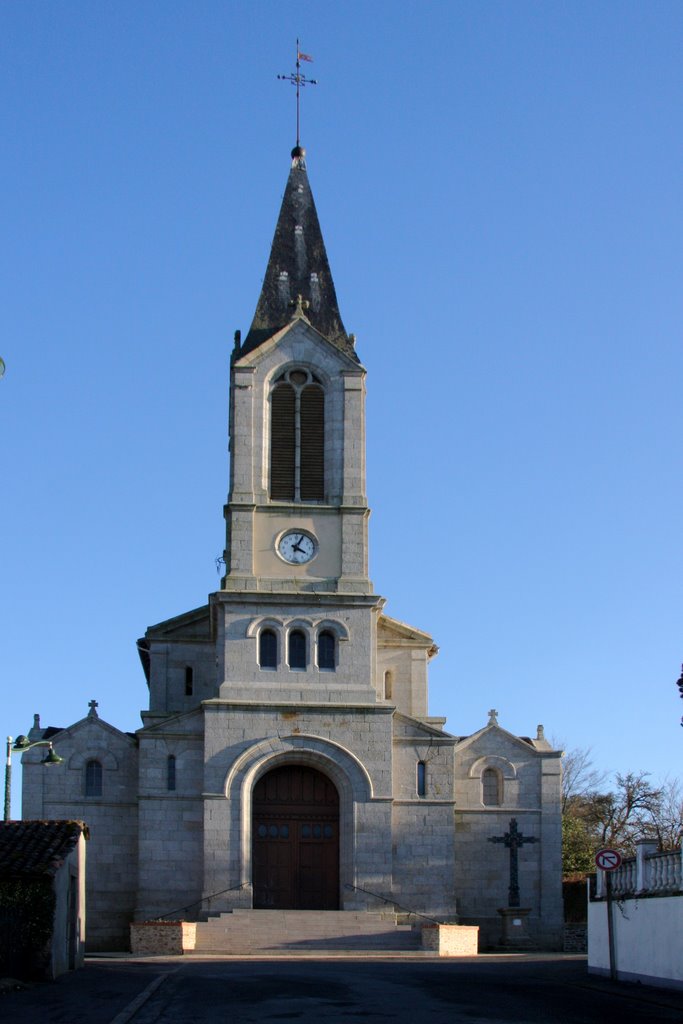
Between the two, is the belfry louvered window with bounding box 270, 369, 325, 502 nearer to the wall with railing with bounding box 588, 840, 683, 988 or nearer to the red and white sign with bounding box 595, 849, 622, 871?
the wall with railing with bounding box 588, 840, 683, 988

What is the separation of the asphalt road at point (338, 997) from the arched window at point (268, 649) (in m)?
13.0

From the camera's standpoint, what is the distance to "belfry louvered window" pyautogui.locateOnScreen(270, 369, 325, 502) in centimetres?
4641

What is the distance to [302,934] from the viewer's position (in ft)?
135

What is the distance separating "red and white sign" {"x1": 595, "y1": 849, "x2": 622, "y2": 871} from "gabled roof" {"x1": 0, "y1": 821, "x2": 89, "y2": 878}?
9.99m

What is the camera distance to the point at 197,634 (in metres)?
50.1

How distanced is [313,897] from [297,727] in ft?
15.9

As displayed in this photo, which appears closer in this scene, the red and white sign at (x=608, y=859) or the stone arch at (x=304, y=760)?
the red and white sign at (x=608, y=859)

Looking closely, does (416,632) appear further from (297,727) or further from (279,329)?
(279,329)

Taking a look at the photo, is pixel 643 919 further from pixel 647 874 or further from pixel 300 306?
pixel 300 306

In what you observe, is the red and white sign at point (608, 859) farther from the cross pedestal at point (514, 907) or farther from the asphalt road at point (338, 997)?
the cross pedestal at point (514, 907)

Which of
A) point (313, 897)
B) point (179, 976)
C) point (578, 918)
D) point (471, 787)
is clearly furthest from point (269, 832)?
point (179, 976)

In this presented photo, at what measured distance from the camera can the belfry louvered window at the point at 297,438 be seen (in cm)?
4641

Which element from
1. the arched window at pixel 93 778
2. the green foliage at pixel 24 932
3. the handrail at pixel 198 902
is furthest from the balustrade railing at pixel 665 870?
the arched window at pixel 93 778

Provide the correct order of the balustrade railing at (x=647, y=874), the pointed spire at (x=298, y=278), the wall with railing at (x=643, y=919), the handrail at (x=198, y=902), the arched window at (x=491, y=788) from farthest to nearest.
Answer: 1. the pointed spire at (x=298, y=278)
2. the arched window at (x=491, y=788)
3. the handrail at (x=198, y=902)
4. the balustrade railing at (x=647, y=874)
5. the wall with railing at (x=643, y=919)
